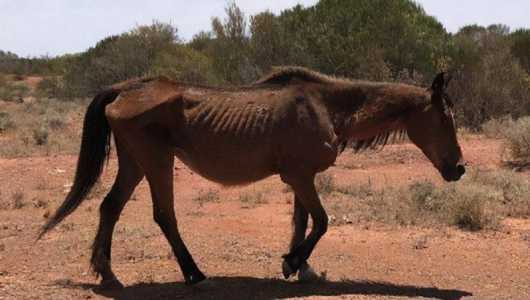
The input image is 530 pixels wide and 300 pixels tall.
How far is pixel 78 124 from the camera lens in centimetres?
2327

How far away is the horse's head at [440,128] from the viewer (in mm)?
6492

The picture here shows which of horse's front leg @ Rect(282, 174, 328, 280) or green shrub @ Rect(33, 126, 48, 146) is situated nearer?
horse's front leg @ Rect(282, 174, 328, 280)

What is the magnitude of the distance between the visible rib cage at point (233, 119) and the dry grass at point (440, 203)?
3471 millimetres

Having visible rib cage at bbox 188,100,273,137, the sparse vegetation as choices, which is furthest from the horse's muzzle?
the sparse vegetation

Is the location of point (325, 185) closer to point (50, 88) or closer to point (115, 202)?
point (115, 202)

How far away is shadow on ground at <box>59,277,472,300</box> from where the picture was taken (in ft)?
20.0

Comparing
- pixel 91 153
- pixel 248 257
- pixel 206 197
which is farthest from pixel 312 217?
pixel 206 197

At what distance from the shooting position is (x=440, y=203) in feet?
33.1

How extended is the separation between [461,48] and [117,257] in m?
19.0

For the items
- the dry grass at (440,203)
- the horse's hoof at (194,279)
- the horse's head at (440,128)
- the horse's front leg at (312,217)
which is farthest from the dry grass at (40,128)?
the horse's head at (440,128)

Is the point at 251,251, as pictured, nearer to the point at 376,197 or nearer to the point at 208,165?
the point at 208,165

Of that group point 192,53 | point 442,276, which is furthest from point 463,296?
point 192,53

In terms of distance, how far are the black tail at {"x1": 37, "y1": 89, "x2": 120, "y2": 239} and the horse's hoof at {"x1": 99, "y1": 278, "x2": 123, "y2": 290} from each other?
2.61ft

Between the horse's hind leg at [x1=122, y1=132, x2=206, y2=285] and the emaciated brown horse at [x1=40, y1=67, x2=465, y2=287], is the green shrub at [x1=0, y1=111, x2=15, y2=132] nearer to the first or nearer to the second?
the emaciated brown horse at [x1=40, y1=67, x2=465, y2=287]
